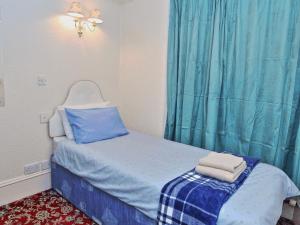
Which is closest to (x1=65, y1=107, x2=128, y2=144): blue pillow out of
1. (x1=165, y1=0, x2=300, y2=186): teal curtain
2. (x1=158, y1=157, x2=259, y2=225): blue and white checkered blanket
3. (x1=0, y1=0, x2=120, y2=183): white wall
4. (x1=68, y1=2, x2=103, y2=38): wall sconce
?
(x1=0, y1=0, x2=120, y2=183): white wall

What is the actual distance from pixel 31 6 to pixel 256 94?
2.28 m

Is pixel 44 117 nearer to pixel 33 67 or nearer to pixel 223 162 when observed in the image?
pixel 33 67

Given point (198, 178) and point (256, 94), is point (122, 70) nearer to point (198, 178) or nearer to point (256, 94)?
point (256, 94)

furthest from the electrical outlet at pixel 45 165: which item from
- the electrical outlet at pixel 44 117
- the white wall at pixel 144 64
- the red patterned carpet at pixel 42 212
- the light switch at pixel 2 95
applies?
the white wall at pixel 144 64

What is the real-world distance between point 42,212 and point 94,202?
1.81ft

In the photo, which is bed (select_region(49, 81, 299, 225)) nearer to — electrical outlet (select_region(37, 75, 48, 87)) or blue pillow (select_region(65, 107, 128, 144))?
blue pillow (select_region(65, 107, 128, 144))

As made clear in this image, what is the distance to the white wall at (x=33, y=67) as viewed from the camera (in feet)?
6.93

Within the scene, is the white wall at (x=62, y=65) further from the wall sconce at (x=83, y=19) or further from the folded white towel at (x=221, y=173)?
the folded white towel at (x=221, y=173)

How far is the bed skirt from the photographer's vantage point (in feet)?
5.39

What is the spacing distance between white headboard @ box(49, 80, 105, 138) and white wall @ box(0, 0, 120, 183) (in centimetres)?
7

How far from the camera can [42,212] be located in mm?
2084

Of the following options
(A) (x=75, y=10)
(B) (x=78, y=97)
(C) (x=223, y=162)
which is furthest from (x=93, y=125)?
(C) (x=223, y=162)

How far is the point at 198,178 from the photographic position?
5.03ft

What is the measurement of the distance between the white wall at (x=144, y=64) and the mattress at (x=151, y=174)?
575 mm
